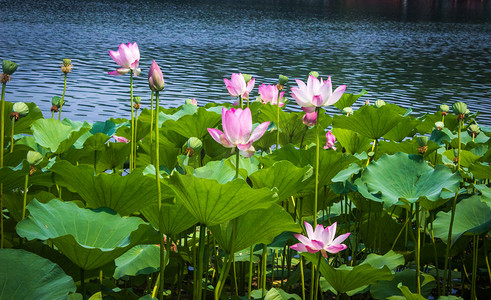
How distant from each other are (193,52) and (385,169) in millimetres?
11097

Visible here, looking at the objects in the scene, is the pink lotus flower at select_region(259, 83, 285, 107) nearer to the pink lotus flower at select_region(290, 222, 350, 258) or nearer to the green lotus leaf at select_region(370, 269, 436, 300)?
the green lotus leaf at select_region(370, 269, 436, 300)

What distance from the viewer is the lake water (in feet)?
25.5

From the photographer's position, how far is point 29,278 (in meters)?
0.98

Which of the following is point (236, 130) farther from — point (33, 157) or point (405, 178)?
point (405, 178)

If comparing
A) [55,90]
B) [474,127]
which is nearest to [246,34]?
[55,90]

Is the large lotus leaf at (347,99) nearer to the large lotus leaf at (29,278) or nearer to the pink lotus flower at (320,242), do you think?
the pink lotus flower at (320,242)

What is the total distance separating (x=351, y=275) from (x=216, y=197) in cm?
42

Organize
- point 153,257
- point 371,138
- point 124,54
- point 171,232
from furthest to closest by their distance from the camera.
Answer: point 371,138 < point 124,54 < point 153,257 < point 171,232

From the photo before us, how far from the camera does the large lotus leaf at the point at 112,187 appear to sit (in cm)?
116

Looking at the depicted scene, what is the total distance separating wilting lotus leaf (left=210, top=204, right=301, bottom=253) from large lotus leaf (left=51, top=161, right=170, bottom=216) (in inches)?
6.2

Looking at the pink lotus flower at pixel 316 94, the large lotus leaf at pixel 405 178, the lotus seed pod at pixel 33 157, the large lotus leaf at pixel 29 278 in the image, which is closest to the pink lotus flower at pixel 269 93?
the large lotus leaf at pixel 405 178

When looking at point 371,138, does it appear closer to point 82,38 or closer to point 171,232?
point 171,232

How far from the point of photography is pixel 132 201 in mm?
1208

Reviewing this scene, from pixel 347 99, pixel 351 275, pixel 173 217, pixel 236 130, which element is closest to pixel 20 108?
pixel 173 217
